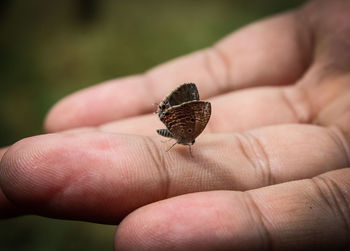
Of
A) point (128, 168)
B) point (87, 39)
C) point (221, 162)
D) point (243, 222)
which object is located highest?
point (87, 39)

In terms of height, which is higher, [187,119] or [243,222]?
[187,119]

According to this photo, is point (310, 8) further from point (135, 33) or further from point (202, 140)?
point (135, 33)

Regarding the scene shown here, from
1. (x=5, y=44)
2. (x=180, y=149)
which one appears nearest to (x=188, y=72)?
(x=180, y=149)

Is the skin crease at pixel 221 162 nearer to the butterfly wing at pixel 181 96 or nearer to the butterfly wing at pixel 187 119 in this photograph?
the butterfly wing at pixel 187 119

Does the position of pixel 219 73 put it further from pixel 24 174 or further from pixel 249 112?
pixel 24 174

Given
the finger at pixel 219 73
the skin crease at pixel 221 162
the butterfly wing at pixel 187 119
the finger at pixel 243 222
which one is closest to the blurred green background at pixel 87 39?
the finger at pixel 219 73

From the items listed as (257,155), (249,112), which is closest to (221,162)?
(257,155)
